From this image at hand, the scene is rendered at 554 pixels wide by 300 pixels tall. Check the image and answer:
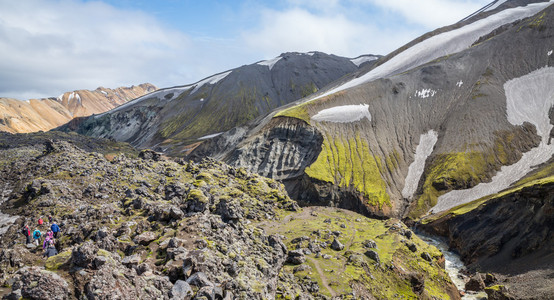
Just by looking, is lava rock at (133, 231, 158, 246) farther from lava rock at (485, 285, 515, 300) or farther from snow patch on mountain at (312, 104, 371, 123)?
snow patch on mountain at (312, 104, 371, 123)

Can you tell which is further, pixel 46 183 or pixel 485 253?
pixel 485 253

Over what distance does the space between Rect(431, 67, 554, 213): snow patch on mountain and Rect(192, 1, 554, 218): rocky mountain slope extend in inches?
14.7

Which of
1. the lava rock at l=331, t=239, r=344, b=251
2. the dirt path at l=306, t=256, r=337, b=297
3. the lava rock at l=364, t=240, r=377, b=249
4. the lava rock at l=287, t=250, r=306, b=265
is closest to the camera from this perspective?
the dirt path at l=306, t=256, r=337, b=297

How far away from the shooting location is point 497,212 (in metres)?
83.6

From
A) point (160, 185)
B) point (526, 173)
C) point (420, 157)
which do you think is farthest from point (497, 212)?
point (160, 185)

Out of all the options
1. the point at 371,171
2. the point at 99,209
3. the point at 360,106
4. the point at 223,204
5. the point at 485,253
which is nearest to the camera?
the point at 99,209

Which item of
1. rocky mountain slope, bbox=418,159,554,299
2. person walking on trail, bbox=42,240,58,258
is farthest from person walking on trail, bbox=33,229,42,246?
rocky mountain slope, bbox=418,159,554,299

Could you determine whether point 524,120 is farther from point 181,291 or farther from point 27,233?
point 27,233

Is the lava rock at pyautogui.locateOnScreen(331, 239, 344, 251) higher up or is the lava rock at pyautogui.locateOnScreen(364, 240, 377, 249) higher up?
the lava rock at pyautogui.locateOnScreen(331, 239, 344, 251)

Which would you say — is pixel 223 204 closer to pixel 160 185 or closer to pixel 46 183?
pixel 160 185

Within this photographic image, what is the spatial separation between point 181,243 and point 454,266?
7477 centimetres

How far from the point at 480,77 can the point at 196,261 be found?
593 feet

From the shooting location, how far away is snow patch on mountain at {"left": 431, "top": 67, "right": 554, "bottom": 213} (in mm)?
114750

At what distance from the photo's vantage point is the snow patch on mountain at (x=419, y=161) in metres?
127
